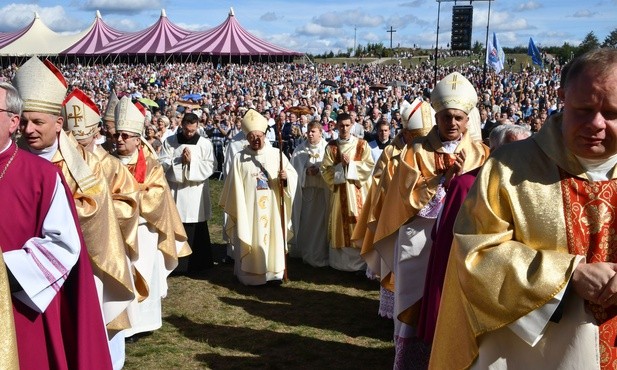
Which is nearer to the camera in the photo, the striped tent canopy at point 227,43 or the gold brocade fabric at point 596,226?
the gold brocade fabric at point 596,226

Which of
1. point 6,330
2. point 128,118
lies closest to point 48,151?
point 6,330

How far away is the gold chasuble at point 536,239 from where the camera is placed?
2527 millimetres

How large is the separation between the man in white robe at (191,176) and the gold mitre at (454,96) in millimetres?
4630

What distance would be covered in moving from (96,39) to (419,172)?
56.1 metres

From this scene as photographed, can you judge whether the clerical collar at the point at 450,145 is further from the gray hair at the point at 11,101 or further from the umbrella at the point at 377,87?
the umbrella at the point at 377,87

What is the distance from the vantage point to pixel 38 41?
59938mm

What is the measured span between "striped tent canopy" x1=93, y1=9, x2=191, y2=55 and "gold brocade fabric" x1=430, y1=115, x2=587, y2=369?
50293mm

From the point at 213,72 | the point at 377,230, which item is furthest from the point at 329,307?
the point at 213,72

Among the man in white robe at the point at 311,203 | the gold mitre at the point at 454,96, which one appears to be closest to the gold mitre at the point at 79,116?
the gold mitre at the point at 454,96

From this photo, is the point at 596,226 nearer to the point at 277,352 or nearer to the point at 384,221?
the point at 384,221

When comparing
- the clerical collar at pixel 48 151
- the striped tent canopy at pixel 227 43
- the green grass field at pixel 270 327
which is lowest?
the green grass field at pixel 270 327

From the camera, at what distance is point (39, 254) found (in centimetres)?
316

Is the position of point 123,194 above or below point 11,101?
below

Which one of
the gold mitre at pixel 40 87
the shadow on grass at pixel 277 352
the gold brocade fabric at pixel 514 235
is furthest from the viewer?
the shadow on grass at pixel 277 352
